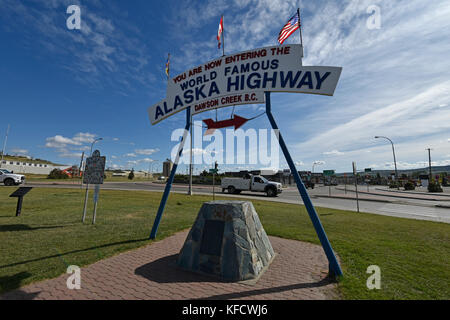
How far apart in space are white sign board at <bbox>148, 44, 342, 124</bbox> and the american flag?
1.05 metres

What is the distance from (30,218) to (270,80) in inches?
425

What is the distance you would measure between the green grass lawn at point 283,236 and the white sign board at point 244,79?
3.89 m

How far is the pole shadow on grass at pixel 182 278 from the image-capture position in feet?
10.8

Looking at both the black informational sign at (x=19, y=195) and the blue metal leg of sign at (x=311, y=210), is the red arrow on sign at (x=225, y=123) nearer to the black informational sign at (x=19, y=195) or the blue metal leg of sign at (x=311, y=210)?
the blue metal leg of sign at (x=311, y=210)

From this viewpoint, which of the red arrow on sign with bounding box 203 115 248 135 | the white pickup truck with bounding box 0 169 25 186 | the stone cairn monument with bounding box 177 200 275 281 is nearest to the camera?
the stone cairn monument with bounding box 177 200 275 281

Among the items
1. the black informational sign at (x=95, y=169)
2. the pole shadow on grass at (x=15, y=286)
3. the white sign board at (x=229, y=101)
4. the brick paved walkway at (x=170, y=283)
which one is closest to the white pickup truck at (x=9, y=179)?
the black informational sign at (x=95, y=169)

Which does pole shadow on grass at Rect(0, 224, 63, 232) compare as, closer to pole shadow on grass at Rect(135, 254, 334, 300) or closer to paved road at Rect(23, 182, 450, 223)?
pole shadow on grass at Rect(135, 254, 334, 300)

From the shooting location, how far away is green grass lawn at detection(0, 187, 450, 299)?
3576 millimetres

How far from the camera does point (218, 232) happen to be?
13.4 feet

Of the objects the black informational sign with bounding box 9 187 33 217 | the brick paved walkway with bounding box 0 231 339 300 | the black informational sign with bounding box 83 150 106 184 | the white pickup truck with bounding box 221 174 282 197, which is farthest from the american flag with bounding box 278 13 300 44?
the white pickup truck with bounding box 221 174 282 197

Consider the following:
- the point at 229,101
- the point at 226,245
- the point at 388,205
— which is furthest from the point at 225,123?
the point at 388,205

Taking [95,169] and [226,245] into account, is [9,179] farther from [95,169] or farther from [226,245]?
[226,245]

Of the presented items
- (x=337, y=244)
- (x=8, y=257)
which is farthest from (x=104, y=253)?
(x=337, y=244)

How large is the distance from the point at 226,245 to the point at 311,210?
6.34ft
